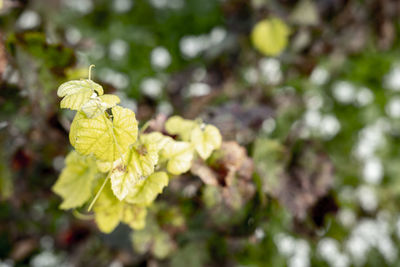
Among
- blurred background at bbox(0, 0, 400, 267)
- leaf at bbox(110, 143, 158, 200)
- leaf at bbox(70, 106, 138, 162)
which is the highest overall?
leaf at bbox(70, 106, 138, 162)

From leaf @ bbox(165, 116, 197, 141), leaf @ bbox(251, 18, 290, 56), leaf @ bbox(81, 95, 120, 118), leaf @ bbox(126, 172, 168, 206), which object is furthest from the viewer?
leaf @ bbox(251, 18, 290, 56)

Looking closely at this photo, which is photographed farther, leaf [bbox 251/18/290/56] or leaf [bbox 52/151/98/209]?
leaf [bbox 251/18/290/56]

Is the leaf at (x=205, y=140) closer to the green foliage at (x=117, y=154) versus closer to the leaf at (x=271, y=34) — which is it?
the green foliage at (x=117, y=154)

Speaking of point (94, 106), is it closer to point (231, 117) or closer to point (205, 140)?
point (205, 140)

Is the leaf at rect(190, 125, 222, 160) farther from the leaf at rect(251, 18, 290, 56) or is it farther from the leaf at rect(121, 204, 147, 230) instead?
the leaf at rect(251, 18, 290, 56)

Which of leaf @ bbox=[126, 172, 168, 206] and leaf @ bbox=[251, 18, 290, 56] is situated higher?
leaf @ bbox=[126, 172, 168, 206]

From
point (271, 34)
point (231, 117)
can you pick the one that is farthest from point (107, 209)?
point (271, 34)

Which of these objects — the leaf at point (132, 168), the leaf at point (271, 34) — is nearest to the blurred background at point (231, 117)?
the leaf at point (271, 34)

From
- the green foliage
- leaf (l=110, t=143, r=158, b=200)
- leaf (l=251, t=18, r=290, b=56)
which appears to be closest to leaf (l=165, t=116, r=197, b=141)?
the green foliage
